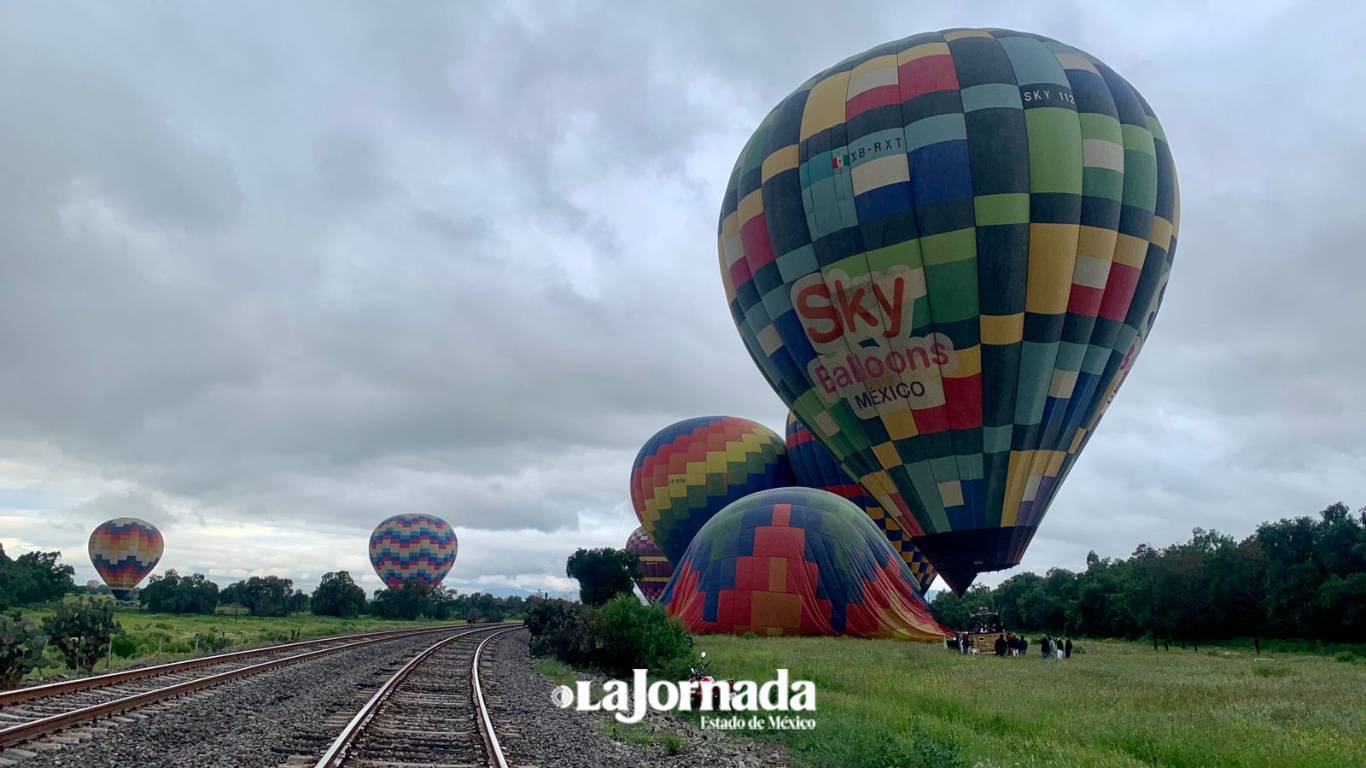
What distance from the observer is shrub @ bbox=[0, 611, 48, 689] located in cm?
1280

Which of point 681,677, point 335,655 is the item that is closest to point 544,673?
point 681,677

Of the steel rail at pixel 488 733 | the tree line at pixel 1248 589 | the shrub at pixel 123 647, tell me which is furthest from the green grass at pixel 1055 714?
the tree line at pixel 1248 589

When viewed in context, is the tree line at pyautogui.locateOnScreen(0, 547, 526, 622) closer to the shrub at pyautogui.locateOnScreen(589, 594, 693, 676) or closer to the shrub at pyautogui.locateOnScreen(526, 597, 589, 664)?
the shrub at pyautogui.locateOnScreen(526, 597, 589, 664)

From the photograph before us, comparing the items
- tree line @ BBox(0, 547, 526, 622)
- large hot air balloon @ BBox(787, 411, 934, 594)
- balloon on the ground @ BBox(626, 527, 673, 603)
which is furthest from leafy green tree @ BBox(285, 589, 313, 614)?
large hot air balloon @ BBox(787, 411, 934, 594)

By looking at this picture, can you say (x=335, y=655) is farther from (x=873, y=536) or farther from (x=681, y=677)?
(x=873, y=536)

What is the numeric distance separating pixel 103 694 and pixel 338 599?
237 feet

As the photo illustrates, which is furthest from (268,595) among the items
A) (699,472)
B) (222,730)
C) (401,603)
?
(222,730)

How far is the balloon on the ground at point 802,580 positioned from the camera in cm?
2634

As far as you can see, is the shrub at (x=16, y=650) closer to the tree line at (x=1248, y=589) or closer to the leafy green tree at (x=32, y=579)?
the tree line at (x=1248, y=589)

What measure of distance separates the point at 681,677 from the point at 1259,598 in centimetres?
4385

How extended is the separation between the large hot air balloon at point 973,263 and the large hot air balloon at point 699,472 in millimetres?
22126

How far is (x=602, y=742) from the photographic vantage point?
10.2 metres

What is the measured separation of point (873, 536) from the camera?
28641 mm

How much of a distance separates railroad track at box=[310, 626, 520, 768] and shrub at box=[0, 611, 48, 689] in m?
5.28
